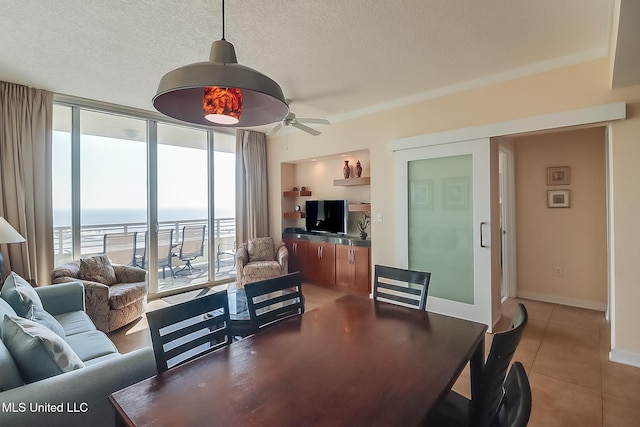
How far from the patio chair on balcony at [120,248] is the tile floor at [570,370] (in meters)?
1.15

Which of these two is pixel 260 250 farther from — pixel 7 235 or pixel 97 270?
pixel 7 235

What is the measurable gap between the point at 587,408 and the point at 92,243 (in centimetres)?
532

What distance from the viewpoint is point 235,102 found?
130 cm

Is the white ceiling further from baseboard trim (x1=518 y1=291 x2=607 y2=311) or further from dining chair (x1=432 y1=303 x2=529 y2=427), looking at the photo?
baseboard trim (x1=518 y1=291 x2=607 y2=311)

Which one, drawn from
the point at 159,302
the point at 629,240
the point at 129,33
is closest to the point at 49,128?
the point at 129,33

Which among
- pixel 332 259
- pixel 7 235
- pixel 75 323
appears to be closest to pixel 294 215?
pixel 332 259

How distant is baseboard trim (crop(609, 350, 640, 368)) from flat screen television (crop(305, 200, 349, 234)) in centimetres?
333

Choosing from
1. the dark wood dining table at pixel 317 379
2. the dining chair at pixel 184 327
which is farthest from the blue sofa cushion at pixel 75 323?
the dark wood dining table at pixel 317 379

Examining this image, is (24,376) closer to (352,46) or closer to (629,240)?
(352,46)

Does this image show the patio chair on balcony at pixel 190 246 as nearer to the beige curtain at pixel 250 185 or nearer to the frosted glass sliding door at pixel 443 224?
the beige curtain at pixel 250 185

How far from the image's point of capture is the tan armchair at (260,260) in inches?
Result: 183

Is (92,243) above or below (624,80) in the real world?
below

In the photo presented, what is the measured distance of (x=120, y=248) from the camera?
4.29 meters

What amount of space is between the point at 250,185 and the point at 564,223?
4775mm
